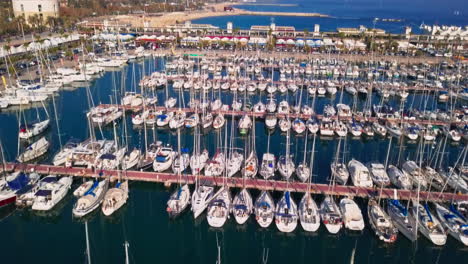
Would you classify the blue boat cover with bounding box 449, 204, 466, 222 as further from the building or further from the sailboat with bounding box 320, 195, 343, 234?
the building

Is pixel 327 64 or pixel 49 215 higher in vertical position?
pixel 327 64

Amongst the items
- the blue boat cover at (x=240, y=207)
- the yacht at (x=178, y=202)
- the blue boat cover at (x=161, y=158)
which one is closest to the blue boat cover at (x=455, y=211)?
the blue boat cover at (x=240, y=207)

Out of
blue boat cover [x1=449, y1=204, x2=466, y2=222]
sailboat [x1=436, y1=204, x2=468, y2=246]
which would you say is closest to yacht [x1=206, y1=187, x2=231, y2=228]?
sailboat [x1=436, y1=204, x2=468, y2=246]

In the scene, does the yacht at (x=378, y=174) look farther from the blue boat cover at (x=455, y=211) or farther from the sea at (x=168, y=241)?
the blue boat cover at (x=455, y=211)

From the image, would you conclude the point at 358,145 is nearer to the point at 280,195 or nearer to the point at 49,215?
the point at 280,195

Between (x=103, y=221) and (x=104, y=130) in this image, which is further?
(x=104, y=130)

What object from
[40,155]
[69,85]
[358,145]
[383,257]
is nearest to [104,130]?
[40,155]

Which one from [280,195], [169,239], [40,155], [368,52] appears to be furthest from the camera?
[368,52]
